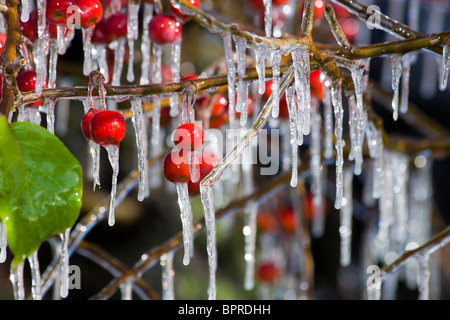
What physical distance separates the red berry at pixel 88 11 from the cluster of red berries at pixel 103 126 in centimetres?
14

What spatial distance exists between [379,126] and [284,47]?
0.32 meters

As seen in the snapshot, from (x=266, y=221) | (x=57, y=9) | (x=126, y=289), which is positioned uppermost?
(x=57, y=9)

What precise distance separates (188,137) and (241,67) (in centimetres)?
11

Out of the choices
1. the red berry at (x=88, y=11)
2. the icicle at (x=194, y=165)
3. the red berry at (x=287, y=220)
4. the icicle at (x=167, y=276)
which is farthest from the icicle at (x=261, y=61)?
the red berry at (x=287, y=220)

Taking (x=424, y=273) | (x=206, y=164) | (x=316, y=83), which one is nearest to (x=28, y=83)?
(x=206, y=164)

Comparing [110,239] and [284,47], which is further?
[110,239]

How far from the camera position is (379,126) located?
893 millimetres

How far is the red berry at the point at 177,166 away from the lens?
0.67m

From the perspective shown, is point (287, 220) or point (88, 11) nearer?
point (88, 11)

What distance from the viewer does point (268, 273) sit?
174cm

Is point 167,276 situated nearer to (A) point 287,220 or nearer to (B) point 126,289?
(B) point 126,289

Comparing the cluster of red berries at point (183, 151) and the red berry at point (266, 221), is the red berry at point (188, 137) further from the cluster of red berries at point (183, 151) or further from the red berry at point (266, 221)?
the red berry at point (266, 221)
